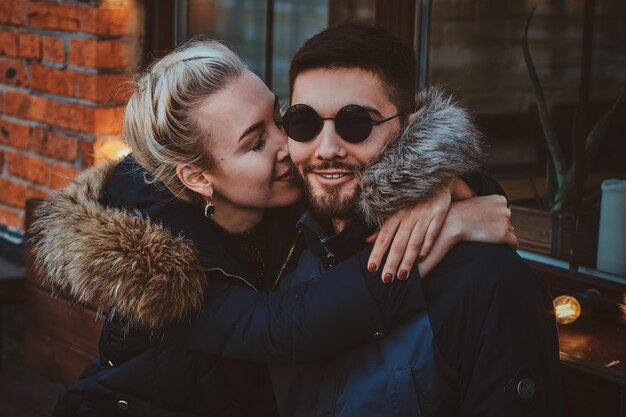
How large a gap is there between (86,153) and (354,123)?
5.77 feet

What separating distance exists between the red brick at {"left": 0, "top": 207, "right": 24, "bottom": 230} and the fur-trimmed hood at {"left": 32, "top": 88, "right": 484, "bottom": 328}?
5.12 ft

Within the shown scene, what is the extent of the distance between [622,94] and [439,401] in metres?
1.26

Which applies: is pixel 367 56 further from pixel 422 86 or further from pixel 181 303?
pixel 422 86

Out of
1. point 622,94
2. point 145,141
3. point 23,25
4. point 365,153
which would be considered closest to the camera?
point 365,153

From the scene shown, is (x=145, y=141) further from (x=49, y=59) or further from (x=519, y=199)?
(x=49, y=59)

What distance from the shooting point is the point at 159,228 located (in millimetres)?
2186

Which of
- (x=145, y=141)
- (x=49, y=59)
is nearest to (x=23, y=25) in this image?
(x=49, y=59)

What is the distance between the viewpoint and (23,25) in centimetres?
373

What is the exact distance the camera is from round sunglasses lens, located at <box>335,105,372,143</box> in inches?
78.7

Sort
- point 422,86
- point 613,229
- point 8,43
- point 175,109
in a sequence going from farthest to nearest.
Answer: point 8,43, point 422,86, point 613,229, point 175,109

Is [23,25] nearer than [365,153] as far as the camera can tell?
No

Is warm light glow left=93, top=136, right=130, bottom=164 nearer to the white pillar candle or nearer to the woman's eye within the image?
the woman's eye

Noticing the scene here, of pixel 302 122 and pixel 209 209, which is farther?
pixel 209 209

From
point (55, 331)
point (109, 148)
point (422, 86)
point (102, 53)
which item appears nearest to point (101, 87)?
point (102, 53)
